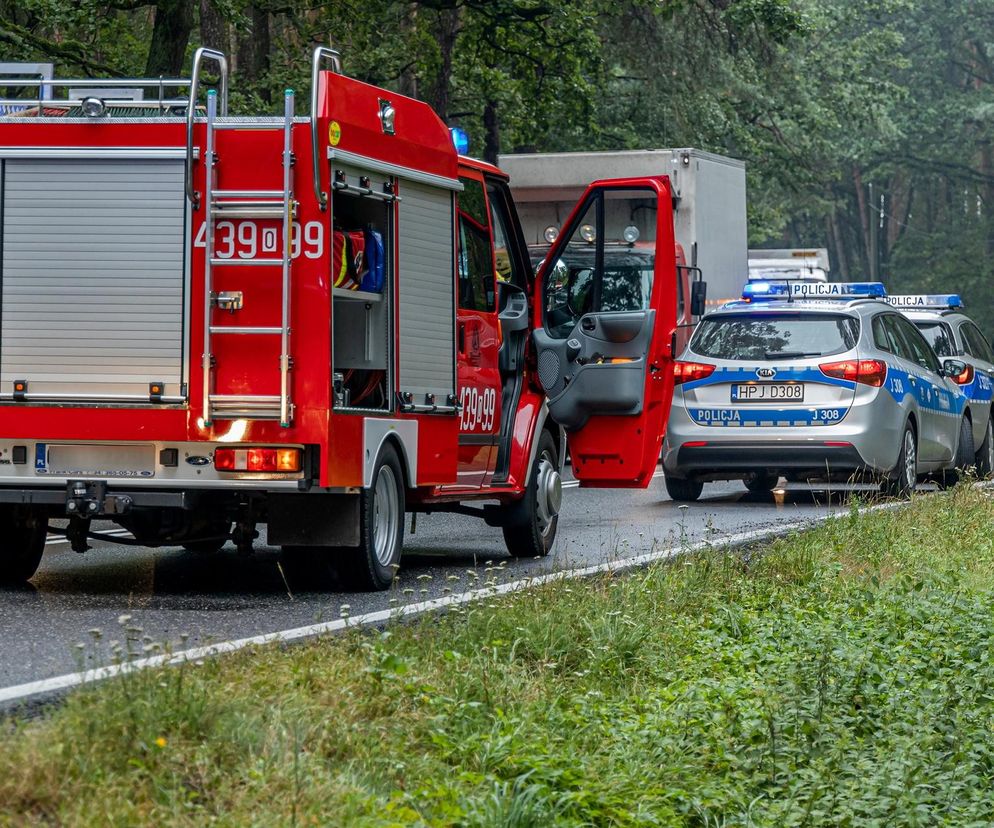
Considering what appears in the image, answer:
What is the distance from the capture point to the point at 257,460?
30.6 ft

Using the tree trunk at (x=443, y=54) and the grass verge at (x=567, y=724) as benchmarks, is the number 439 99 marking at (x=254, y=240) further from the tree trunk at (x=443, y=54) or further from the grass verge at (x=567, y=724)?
the tree trunk at (x=443, y=54)

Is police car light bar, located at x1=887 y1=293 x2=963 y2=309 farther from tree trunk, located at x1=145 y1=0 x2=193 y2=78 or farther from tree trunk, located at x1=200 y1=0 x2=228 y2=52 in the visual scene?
tree trunk, located at x1=145 y1=0 x2=193 y2=78

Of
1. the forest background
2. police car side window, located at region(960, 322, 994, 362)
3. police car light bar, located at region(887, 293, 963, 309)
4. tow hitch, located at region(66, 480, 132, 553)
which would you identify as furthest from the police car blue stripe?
tow hitch, located at region(66, 480, 132, 553)

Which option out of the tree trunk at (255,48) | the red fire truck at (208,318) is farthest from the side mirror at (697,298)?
the tree trunk at (255,48)

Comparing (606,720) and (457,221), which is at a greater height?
(457,221)

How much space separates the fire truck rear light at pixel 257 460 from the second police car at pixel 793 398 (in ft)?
24.4

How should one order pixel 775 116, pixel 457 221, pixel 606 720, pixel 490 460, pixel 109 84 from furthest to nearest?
pixel 775 116 → pixel 490 460 → pixel 457 221 → pixel 109 84 → pixel 606 720

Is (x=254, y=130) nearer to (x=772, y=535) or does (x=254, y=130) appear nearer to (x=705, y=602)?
(x=705, y=602)

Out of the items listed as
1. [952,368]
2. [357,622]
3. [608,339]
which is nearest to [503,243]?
[608,339]

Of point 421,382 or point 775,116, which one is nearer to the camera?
point 421,382

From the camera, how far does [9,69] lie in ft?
34.4

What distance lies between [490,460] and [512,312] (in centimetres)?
102

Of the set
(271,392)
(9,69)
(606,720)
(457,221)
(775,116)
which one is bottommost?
(606,720)

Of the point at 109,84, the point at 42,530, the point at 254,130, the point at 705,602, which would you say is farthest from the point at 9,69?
the point at 705,602
